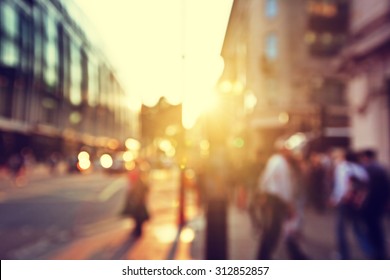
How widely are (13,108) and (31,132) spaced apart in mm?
1684

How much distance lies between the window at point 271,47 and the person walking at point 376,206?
52.6 feet

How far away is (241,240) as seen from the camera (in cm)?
692

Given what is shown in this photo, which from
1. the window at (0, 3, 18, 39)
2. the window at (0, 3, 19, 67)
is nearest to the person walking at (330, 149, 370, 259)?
the window at (0, 3, 19, 67)

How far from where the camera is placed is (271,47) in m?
21.2

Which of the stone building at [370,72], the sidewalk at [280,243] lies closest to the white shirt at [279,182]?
the sidewalk at [280,243]

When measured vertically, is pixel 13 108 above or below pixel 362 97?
above

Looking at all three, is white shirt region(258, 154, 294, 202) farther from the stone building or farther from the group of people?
the stone building

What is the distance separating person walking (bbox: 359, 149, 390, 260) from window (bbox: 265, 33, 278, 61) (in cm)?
1603

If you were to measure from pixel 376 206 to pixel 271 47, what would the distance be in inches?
656

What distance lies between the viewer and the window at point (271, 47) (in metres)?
21.0

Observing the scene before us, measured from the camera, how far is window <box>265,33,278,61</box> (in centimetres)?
2102

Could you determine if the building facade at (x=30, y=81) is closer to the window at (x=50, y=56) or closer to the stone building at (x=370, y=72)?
the window at (x=50, y=56)
